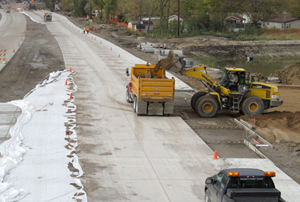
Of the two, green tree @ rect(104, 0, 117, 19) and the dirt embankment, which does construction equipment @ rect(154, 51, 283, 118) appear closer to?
the dirt embankment

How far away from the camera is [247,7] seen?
82.2 metres

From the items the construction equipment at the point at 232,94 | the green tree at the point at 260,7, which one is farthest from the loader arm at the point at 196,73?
the green tree at the point at 260,7

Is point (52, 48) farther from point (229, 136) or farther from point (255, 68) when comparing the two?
point (229, 136)

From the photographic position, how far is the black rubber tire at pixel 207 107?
1897cm

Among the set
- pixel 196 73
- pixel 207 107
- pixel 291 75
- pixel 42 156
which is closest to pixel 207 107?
pixel 207 107

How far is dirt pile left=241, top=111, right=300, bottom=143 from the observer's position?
1641 cm

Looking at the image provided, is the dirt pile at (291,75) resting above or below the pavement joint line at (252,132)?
above

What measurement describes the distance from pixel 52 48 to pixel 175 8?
47345 millimetres

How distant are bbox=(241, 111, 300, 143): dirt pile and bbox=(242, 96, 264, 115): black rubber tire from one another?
1.00 ft

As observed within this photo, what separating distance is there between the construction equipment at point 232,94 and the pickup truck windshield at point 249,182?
34.4 ft

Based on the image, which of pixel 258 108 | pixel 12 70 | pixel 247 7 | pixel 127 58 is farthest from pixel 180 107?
pixel 247 7

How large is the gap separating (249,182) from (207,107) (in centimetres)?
1075

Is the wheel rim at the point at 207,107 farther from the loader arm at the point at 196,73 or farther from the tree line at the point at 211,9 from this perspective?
the tree line at the point at 211,9

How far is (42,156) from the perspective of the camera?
1362cm
